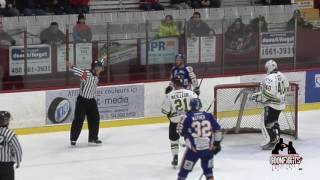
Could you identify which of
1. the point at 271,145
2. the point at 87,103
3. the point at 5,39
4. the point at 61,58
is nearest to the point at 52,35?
the point at 61,58

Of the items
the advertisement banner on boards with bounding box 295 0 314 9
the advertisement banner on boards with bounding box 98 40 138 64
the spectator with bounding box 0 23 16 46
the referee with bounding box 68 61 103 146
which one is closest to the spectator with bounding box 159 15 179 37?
the advertisement banner on boards with bounding box 98 40 138 64

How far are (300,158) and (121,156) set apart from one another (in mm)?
2681

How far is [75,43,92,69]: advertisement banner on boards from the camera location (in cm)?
1511

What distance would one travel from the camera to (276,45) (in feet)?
55.7

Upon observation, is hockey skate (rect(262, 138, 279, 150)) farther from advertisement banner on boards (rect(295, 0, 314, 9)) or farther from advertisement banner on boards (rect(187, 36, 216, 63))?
advertisement banner on boards (rect(295, 0, 314, 9))

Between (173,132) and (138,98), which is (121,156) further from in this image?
(138,98)

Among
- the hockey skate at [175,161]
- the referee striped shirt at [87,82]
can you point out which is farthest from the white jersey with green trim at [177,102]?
the referee striped shirt at [87,82]

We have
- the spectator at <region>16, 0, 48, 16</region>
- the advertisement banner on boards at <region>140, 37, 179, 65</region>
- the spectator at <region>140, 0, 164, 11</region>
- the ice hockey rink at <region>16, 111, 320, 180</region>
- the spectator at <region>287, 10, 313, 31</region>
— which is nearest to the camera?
the ice hockey rink at <region>16, 111, 320, 180</region>

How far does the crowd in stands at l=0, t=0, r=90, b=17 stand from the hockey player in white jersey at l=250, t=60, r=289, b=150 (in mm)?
6253

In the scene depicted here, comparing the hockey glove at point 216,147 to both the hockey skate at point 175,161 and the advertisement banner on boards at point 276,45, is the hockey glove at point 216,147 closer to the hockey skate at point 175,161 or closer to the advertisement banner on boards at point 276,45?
the hockey skate at point 175,161

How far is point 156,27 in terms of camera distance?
16.0 metres

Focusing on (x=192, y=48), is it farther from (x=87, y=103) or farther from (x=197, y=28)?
(x=87, y=103)

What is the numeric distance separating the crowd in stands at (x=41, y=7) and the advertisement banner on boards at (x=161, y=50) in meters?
3.29

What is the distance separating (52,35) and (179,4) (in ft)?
19.1
